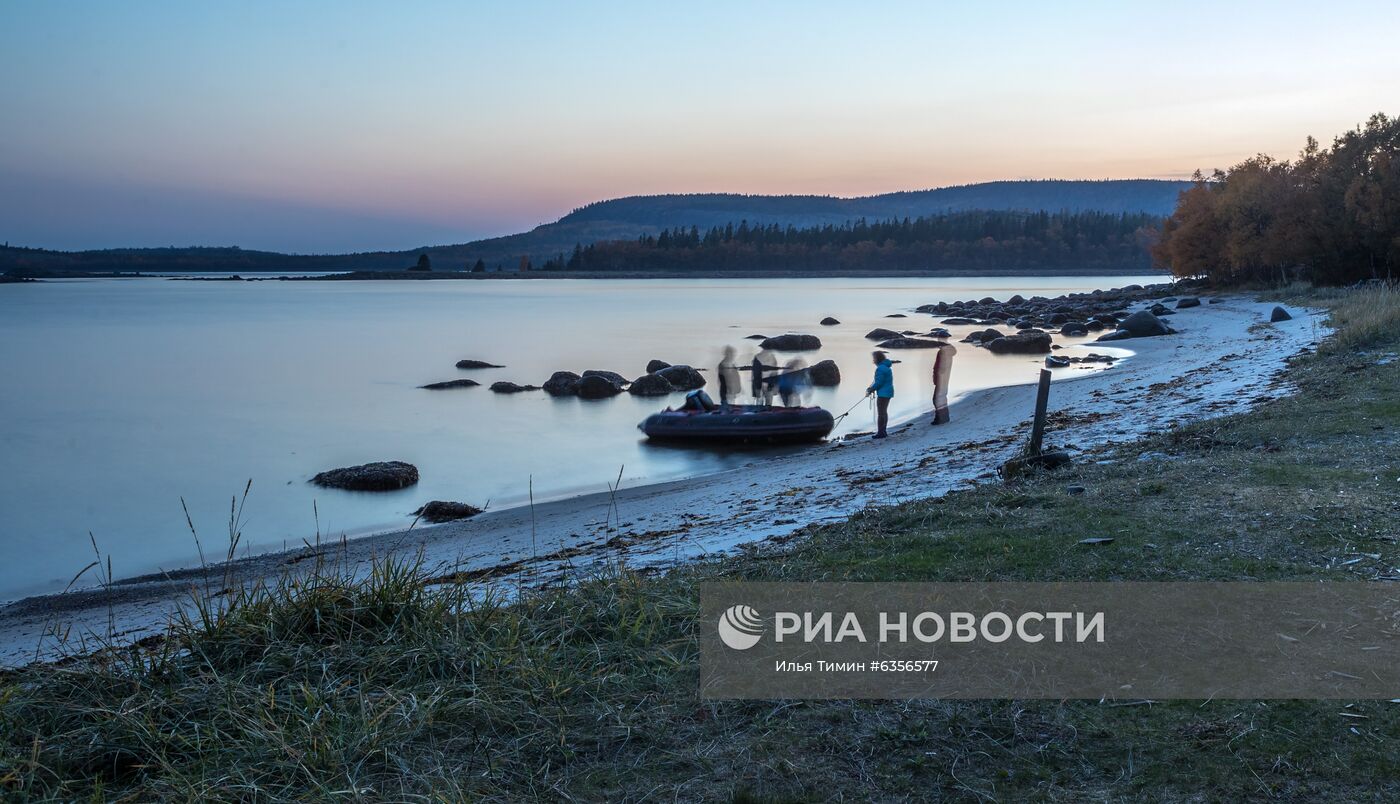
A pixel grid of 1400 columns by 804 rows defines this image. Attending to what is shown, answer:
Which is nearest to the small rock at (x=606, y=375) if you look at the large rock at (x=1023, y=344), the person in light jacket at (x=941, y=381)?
the person in light jacket at (x=941, y=381)

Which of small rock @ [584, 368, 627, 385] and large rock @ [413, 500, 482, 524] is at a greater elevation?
small rock @ [584, 368, 627, 385]

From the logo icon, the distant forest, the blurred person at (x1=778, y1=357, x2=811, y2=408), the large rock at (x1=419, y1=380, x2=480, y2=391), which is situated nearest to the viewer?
the logo icon

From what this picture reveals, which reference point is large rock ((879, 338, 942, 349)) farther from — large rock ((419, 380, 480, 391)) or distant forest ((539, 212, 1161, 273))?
distant forest ((539, 212, 1161, 273))

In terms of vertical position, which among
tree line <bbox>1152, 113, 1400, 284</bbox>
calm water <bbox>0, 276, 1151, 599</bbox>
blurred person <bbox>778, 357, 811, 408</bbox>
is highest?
tree line <bbox>1152, 113, 1400, 284</bbox>

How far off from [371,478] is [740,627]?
1340 centimetres

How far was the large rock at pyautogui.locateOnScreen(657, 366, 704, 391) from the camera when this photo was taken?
31489 mm

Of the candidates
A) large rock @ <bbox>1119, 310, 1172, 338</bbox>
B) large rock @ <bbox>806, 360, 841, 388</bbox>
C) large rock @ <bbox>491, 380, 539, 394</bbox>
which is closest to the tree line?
large rock @ <bbox>1119, 310, 1172, 338</bbox>

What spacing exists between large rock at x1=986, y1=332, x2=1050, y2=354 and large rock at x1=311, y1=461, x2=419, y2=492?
28.7 meters

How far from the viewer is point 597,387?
1187 inches

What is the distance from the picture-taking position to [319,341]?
58.3m

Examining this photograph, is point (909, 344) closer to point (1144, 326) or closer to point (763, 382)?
point (1144, 326)

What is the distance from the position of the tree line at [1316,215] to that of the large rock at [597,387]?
2892 centimetres

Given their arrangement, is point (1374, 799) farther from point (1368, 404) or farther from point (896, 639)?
point (1368, 404)

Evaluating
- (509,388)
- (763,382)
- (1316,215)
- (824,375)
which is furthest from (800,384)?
(1316,215)
